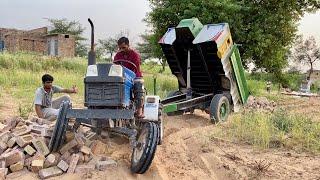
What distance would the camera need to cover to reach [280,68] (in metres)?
21.2

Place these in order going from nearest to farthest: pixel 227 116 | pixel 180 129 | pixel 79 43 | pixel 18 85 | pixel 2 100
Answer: pixel 180 129, pixel 227 116, pixel 2 100, pixel 18 85, pixel 79 43

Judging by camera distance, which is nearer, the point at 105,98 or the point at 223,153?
the point at 105,98

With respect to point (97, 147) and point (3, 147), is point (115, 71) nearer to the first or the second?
point (97, 147)

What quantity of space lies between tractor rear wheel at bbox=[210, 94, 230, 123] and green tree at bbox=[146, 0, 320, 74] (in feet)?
21.8

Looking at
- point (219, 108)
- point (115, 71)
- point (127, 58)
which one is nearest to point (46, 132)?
point (115, 71)

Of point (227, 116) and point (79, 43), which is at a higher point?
point (79, 43)

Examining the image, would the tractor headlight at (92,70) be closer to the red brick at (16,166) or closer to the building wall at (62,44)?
the red brick at (16,166)

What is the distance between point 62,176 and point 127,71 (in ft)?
5.50

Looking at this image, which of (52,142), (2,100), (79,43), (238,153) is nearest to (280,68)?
(2,100)

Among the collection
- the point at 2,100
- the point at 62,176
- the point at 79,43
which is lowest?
the point at 62,176

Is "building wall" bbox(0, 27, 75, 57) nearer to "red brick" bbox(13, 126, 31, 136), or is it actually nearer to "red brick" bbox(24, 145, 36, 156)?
"red brick" bbox(13, 126, 31, 136)

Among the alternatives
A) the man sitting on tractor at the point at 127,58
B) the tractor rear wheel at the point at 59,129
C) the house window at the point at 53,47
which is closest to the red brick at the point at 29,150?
the tractor rear wheel at the point at 59,129

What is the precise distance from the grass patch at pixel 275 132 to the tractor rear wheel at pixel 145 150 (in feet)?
6.73

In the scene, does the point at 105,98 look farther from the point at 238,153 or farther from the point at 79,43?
the point at 79,43
